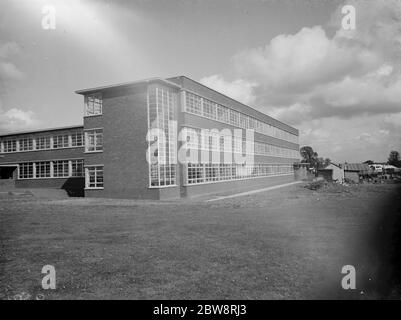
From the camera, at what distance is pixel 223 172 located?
33.0m

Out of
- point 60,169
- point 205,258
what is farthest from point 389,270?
point 60,169

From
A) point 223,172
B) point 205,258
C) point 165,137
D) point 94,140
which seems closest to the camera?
point 205,258

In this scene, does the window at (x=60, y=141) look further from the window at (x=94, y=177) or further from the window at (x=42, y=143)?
the window at (x=94, y=177)

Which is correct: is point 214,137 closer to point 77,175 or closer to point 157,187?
point 157,187

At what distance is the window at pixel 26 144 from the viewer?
39.1 meters

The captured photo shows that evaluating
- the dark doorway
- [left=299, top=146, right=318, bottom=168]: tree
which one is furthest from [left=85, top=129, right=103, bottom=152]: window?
[left=299, top=146, right=318, bottom=168]: tree

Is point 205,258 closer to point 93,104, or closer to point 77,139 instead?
point 93,104

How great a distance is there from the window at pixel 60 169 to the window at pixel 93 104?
11380mm

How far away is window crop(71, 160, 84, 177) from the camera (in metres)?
35.1

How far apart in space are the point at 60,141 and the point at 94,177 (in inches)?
530

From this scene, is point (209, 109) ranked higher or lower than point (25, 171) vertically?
higher

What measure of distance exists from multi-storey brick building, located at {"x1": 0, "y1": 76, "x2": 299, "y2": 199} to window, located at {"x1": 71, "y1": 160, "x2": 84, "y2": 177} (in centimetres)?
11

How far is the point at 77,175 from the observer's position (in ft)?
116

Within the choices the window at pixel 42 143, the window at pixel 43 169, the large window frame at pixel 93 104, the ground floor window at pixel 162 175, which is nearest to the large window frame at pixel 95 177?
the large window frame at pixel 93 104
